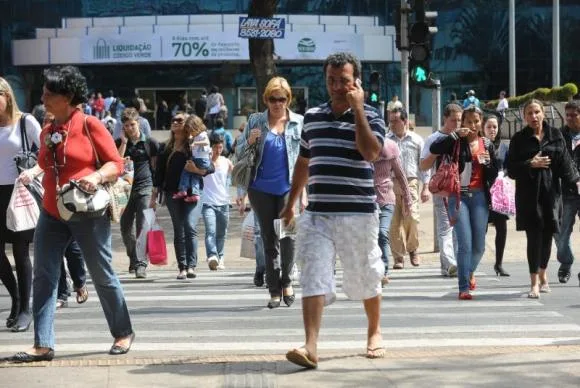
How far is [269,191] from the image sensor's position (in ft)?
35.1

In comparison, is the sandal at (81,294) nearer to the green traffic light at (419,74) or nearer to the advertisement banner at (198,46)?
the green traffic light at (419,74)

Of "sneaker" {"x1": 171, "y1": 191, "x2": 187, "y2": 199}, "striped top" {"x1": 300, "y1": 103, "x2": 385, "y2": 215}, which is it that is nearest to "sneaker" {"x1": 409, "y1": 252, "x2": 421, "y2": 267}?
"sneaker" {"x1": 171, "y1": 191, "x2": 187, "y2": 199}

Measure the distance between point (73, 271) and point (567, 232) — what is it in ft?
16.9

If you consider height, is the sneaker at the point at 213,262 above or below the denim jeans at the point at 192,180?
below

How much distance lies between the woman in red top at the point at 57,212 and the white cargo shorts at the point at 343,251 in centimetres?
123

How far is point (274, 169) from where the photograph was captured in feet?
35.2

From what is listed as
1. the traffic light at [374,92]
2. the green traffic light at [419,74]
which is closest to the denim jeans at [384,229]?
the green traffic light at [419,74]

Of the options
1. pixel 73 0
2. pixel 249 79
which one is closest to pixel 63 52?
pixel 73 0

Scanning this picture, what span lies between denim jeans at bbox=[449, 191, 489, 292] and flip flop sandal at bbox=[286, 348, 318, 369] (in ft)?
14.1

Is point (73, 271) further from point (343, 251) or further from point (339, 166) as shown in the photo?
point (339, 166)

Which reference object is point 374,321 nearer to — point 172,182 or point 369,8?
point 172,182

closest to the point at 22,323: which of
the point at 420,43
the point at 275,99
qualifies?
the point at 275,99

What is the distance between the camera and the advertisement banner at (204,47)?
5391cm

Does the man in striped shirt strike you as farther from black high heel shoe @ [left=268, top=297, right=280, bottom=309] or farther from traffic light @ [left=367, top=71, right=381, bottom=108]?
traffic light @ [left=367, top=71, right=381, bottom=108]
